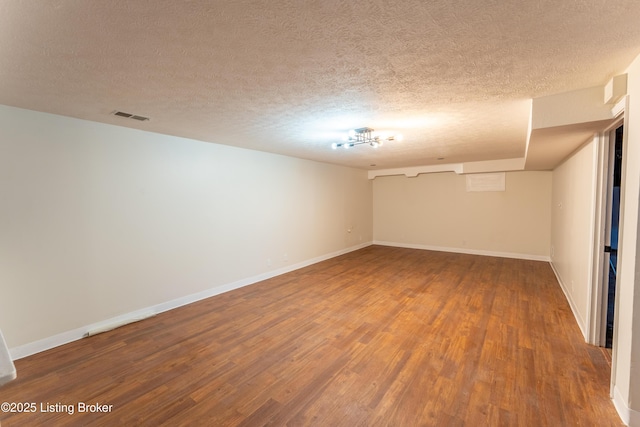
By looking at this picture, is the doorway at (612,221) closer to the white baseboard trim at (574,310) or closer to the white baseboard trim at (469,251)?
the white baseboard trim at (574,310)

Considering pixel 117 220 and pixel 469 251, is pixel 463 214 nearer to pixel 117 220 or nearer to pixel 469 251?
pixel 469 251

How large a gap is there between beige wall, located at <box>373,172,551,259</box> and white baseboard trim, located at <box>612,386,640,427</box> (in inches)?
206

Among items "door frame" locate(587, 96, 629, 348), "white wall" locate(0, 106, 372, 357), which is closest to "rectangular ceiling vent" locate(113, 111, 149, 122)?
"white wall" locate(0, 106, 372, 357)

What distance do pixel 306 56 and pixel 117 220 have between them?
2963 millimetres

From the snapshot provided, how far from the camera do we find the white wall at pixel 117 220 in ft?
8.40

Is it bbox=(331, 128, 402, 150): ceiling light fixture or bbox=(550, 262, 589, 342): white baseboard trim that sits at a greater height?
bbox=(331, 128, 402, 150): ceiling light fixture

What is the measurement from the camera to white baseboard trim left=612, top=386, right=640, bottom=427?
1.71 metres

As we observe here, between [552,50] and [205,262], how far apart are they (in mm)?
4271

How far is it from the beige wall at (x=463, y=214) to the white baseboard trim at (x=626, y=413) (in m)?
5.23

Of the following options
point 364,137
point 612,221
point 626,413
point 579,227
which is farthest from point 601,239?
point 364,137

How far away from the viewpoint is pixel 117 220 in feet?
10.5

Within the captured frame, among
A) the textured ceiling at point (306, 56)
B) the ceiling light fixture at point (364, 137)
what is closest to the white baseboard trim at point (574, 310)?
the textured ceiling at point (306, 56)

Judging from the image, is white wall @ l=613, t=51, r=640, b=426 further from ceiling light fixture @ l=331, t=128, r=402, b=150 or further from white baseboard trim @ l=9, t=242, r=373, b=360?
white baseboard trim @ l=9, t=242, r=373, b=360

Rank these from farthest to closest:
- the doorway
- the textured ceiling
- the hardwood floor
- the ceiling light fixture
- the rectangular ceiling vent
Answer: the ceiling light fixture → the rectangular ceiling vent → the doorway → the hardwood floor → the textured ceiling
